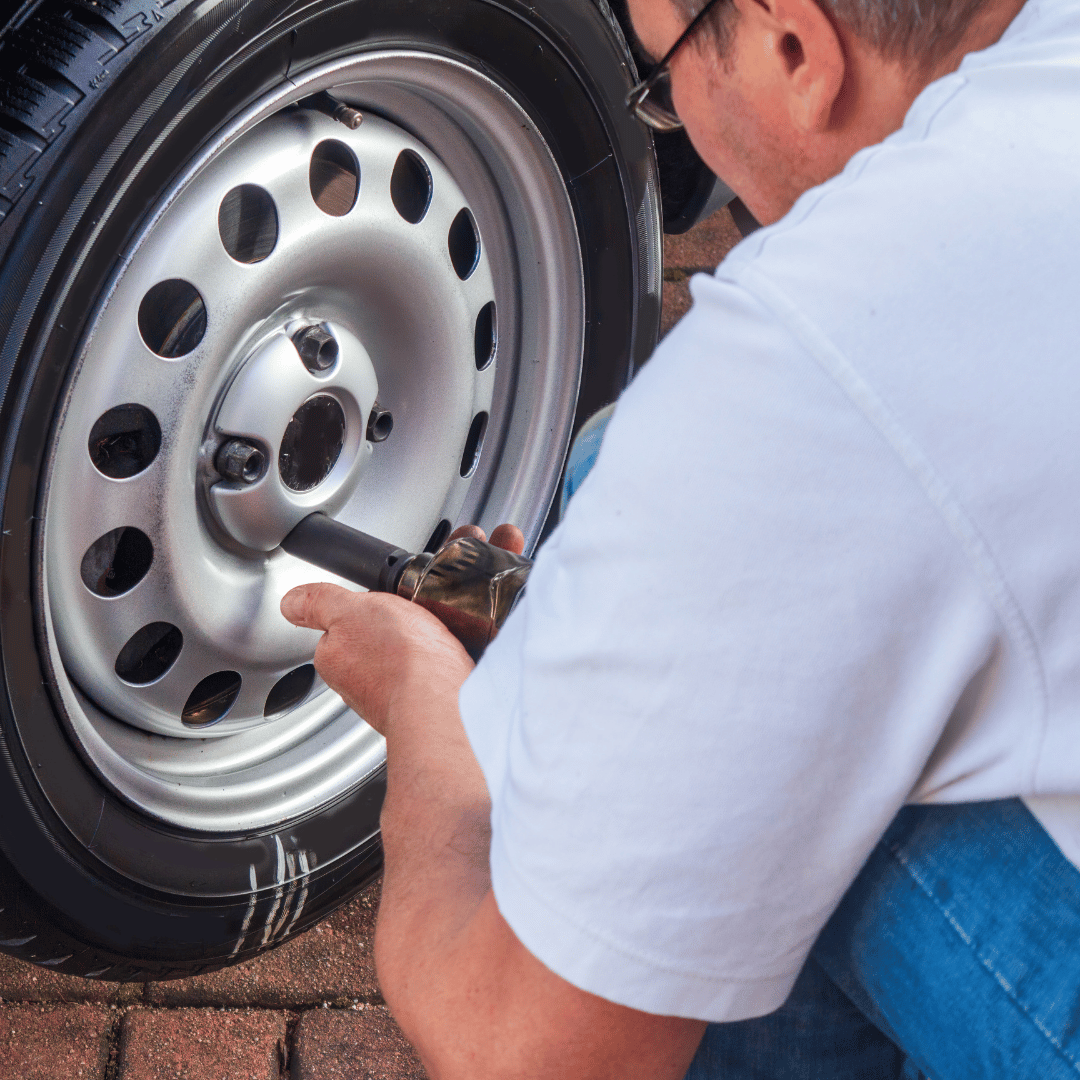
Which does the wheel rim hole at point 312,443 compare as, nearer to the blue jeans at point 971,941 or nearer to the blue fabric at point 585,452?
the blue fabric at point 585,452

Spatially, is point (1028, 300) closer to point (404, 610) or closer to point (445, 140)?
point (404, 610)

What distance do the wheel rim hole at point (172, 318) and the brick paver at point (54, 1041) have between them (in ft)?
2.79

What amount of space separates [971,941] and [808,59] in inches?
21.1

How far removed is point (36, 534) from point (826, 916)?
2.29 ft

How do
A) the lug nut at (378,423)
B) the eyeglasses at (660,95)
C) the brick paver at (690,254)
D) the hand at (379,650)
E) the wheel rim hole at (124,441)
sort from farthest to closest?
the brick paver at (690,254) → the lug nut at (378,423) → the wheel rim hole at (124,441) → the hand at (379,650) → the eyeglasses at (660,95)

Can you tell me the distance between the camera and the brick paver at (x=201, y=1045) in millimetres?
Result: 1358

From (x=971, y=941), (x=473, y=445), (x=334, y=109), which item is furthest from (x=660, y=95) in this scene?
(x=473, y=445)

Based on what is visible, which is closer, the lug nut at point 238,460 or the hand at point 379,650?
the hand at point 379,650

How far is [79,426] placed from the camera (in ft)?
3.29

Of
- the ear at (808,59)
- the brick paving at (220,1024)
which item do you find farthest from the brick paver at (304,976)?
the ear at (808,59)

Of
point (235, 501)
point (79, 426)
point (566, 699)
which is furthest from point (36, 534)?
point (566, 699)

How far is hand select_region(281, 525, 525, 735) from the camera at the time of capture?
0.89 metres

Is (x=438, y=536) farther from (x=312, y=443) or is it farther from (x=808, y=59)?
(x=808, y=59)

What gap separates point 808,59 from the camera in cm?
67
